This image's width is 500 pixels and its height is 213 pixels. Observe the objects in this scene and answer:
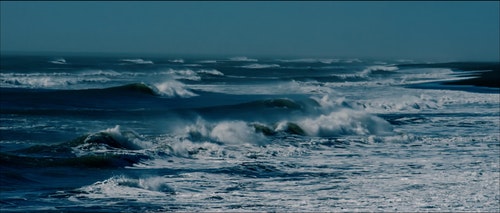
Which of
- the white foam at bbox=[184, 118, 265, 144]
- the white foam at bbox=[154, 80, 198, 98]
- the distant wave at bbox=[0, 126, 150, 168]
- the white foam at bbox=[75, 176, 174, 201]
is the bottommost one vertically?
the white foam at bbox=[75, 176, 174, 201]

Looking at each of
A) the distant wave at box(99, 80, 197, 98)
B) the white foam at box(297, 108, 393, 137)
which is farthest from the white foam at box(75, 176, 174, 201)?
the distant wave at box(99, 80, 197, 98)

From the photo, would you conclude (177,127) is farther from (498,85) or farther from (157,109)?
(498,85)

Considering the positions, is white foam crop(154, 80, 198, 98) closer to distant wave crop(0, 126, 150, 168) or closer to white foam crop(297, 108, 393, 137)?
white foam crop(297, 108, 393, 137)

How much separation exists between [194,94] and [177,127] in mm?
17626

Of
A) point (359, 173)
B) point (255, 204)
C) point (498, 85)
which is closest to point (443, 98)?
point (498, 85)

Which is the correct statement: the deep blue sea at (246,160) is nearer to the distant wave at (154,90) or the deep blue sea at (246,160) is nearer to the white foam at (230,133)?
the white foam at (230,133)

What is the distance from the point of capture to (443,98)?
118ft

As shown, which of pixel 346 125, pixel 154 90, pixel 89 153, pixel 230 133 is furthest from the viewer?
pixel 154 90

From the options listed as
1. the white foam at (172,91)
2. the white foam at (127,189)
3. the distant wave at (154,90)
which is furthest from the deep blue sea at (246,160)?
the white foam at (172,91)

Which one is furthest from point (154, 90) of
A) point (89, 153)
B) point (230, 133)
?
point (89, 153)

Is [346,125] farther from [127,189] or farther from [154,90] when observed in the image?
[154,90]

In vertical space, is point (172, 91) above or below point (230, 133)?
above

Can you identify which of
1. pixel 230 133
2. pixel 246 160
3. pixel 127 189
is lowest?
pixel 127 189

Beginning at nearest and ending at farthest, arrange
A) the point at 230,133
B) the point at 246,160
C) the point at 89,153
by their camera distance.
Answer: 1. the point at 246,160
2. the point at 89,153
3. the point at 230,133
